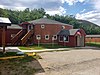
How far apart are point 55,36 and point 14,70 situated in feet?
99.9

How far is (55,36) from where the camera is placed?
144 ft

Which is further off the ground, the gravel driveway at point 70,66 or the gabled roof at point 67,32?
the gabled roof at point 67,32

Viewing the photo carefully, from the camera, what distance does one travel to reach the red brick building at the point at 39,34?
38875 millimetres

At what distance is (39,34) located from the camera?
41.9m

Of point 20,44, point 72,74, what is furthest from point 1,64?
point 20,44

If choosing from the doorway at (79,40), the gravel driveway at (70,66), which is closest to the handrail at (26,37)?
the doorway at (79,40)

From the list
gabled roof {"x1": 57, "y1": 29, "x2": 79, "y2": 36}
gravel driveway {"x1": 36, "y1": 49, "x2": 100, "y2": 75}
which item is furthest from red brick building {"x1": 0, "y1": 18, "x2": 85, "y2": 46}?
gravel driveway {"x1": 36, "y1": 49, "x2": 100, "y2": 75}

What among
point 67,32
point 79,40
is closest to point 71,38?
point 67,32

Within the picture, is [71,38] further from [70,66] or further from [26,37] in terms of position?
[70,66]

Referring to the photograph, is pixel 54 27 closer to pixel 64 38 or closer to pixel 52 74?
pixel 64 38

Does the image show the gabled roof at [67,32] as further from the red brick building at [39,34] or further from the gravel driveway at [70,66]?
the gravel driveway at [70,66]

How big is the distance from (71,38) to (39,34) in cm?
660

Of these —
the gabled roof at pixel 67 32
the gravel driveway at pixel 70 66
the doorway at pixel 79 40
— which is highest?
the gabled roof at pixel 67 32

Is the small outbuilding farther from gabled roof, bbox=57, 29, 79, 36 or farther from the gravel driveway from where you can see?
the gravel driveway
